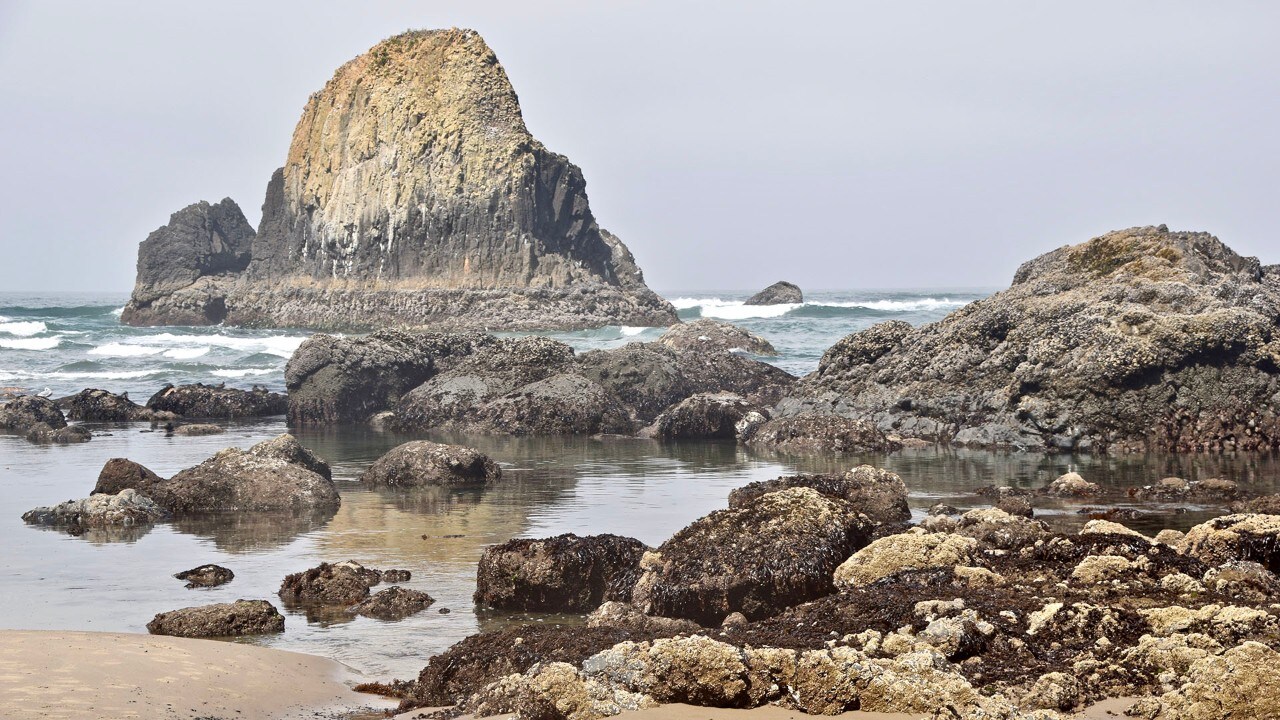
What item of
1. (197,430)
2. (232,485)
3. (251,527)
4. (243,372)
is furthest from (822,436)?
(243,372)

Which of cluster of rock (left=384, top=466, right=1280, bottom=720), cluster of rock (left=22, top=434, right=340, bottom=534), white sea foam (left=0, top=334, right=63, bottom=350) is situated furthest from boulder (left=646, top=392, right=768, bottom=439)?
white sea foam (left=0, top=334, right=63, bottom=350)

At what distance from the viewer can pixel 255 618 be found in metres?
7.98

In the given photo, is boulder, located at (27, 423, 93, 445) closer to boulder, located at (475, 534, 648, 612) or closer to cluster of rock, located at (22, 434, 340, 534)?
cluster of rock, located at (22, 434, 340, 534)

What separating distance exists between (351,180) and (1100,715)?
3273 inches

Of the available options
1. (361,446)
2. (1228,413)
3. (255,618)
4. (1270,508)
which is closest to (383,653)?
(255,618)

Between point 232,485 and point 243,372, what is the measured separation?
2618cm

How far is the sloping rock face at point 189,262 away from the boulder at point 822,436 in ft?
239

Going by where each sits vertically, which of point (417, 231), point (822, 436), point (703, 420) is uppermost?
point (417, 231)

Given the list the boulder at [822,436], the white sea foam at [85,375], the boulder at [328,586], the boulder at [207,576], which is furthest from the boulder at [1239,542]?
the white sea foam at [85,375]

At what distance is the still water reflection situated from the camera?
836cm

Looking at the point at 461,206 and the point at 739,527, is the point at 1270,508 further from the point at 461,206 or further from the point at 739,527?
the point at 461,206

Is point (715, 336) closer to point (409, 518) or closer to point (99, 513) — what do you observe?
point (409, 518)

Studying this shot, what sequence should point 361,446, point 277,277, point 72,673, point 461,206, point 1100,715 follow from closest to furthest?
point 1100,715
point 72,673
point 361,446
point 461,206
point 277,277

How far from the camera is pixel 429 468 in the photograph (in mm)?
14766
